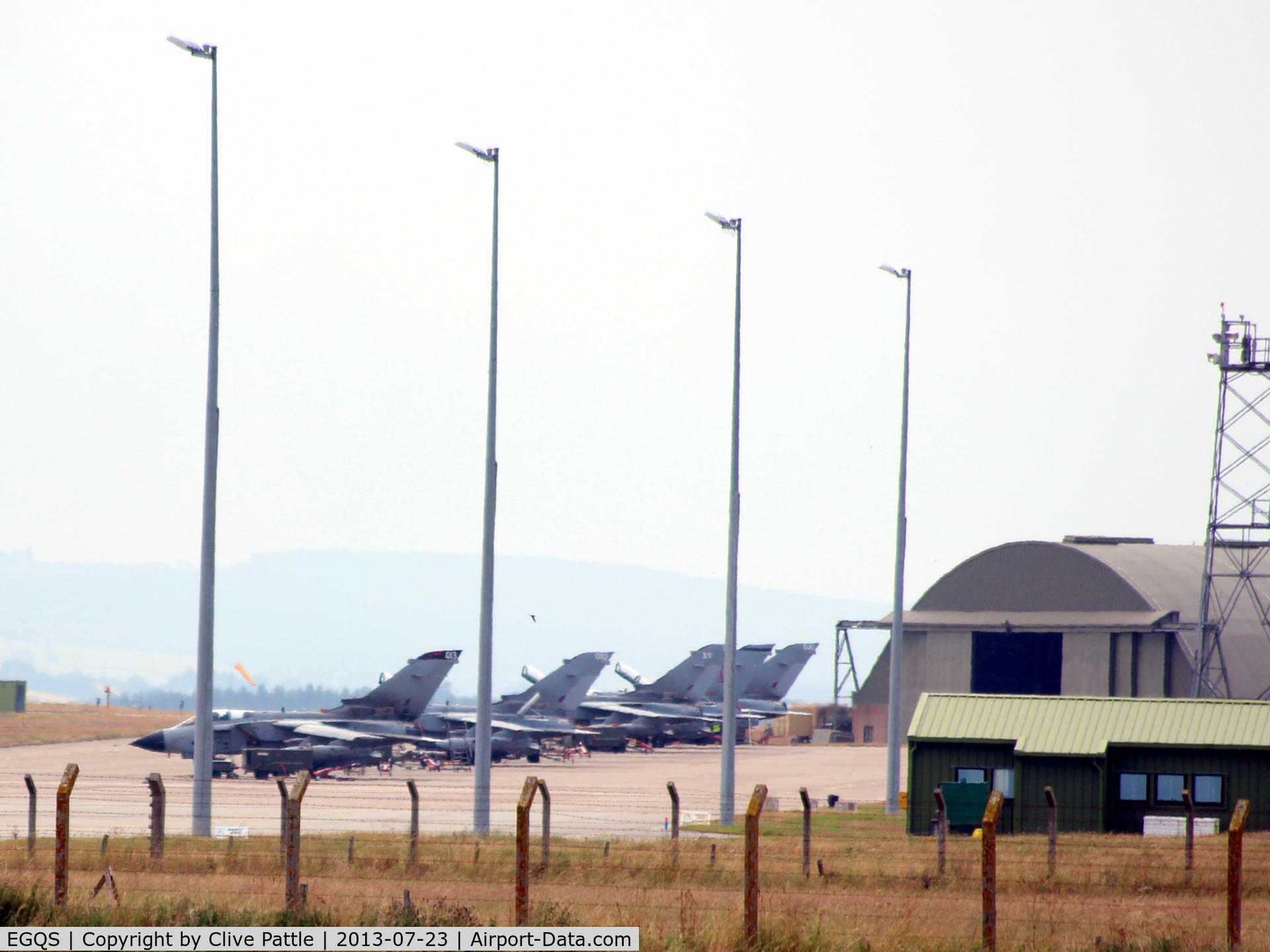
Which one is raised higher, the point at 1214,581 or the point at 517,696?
the point at 1214,581

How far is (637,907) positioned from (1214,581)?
62.2 m

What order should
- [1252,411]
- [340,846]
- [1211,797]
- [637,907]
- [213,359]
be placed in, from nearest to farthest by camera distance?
[637,907] < [340,846] < [213,359] < [1211,797] < [1252,411]

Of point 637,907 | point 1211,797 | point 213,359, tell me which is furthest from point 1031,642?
point 637,907

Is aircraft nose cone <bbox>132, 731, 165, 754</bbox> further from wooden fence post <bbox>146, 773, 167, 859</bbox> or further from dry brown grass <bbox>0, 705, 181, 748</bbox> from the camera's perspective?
wooden fence post <bbox>146, 773, 167, 859</bbox>

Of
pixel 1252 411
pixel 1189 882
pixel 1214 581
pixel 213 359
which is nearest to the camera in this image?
pixel 1189 882

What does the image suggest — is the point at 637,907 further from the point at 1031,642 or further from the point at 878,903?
the point at 1031,642

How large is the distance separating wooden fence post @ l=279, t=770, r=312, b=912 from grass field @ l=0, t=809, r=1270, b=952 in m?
0.16

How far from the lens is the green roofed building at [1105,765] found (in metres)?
30.0

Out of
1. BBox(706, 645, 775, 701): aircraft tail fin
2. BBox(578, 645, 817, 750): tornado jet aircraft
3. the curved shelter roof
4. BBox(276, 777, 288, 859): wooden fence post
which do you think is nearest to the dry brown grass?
BBox(578, 645, 817, 750): tornado jet aircraft

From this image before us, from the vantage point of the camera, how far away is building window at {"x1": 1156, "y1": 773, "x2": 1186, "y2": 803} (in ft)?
98.8

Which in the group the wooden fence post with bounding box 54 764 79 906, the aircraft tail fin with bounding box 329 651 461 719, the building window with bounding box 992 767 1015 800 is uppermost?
the wooden fence post with bounding box 54 764 79 906

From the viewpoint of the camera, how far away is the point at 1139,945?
1333cm

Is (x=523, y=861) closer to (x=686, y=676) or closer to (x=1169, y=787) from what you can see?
(x=1169, y=787)

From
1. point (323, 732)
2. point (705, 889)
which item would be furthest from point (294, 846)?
point (323, 732)
